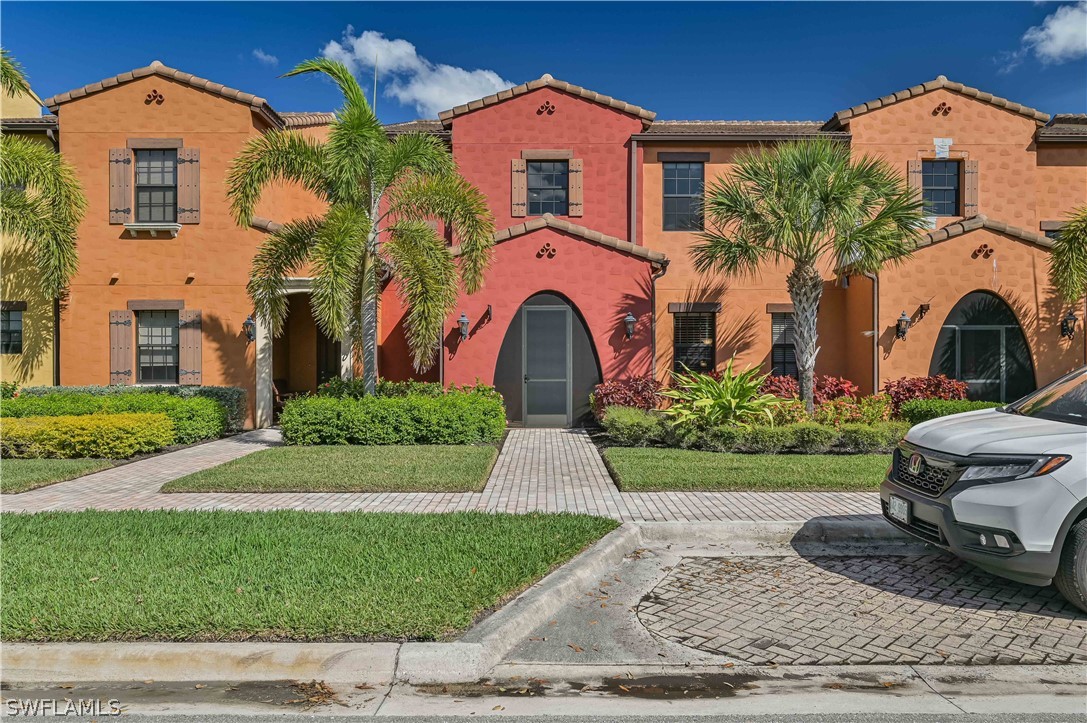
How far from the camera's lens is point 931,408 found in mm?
12086

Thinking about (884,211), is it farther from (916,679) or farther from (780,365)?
(916,679)

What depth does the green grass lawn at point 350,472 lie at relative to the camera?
308 inches

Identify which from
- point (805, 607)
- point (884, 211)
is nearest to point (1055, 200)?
point (884, 211)

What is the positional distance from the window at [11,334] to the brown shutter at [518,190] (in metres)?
12.0

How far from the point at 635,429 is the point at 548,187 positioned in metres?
Answer: 7.73

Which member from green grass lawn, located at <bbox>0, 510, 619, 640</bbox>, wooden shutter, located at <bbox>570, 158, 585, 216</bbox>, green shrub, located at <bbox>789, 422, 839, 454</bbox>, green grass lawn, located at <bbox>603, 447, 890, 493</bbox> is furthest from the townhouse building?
green grass lawn, located at <bbox>0, 510, 619, 640</bbox>

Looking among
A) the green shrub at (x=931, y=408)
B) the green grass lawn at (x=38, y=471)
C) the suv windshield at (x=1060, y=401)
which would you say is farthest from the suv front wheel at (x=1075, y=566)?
the green grass lawn at (x=38, y=471)

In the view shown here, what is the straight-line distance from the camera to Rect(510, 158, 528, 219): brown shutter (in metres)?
15.9

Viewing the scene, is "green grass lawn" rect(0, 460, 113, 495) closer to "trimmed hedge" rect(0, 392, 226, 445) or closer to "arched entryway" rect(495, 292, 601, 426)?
"trimmed hedge" rect(0, 392, 226, 445)

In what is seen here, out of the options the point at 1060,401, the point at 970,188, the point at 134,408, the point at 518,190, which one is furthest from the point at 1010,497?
the point at 970,188

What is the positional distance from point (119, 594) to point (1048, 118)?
21.2m

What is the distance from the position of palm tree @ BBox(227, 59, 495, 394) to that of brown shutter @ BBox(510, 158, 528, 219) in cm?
367

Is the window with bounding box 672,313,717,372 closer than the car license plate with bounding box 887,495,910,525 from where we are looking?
No

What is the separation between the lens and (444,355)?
1402 cm
